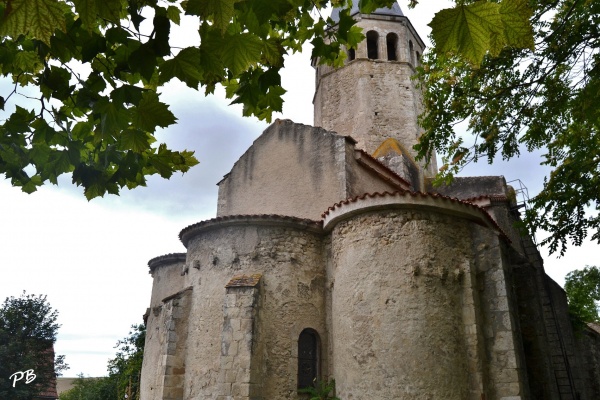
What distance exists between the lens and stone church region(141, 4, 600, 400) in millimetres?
8289

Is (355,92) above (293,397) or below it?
above

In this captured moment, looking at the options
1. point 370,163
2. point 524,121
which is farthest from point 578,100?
point 370,163

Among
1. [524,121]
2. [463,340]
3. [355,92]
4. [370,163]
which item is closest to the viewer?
[524,121]

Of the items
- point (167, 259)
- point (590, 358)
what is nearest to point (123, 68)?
point (167, 259)

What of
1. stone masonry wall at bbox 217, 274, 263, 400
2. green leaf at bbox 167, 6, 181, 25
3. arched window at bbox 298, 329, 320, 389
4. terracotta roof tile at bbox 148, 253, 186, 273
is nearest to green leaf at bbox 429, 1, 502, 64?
green leaf at bbox 167, 6, 181, 25

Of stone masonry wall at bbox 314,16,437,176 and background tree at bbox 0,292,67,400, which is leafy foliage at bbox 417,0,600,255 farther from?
background tree at bbox 0,292,67,400

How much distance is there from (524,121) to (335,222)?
447cm

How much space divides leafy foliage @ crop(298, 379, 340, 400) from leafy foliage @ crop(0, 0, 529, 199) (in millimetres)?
6508

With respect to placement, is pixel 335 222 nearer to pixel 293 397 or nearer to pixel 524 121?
pixel 293 397

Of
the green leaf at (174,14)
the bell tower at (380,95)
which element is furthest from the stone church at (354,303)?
the green leaf at (174,14)

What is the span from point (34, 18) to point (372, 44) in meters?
19.1

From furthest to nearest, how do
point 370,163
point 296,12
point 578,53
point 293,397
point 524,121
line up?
point 370,163 < point 293,397 < point 524,121 < point 578,53 < point 296,12

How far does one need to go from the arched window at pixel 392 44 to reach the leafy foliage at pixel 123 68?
1564 cm

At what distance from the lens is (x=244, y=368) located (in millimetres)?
8758
